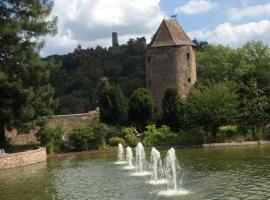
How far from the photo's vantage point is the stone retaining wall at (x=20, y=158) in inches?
1194

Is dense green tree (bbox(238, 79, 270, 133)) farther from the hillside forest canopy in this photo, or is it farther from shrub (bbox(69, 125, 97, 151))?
shrub (bbox(69, 125, 97, 151))

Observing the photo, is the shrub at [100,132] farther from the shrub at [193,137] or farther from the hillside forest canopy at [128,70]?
the hillside forest canopy at [128,70]

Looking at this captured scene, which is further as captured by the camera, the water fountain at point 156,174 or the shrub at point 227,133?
the shrub at point 227,133

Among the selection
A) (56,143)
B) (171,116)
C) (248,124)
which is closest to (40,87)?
(56,143)

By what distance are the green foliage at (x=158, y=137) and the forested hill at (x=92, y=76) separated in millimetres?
32693

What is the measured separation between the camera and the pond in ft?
55.7

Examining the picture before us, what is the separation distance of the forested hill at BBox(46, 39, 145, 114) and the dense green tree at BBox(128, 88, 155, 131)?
2778 cm

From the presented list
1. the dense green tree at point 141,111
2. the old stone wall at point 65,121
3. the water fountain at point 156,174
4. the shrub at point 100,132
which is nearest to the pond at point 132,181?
the water fountain at point 156,174

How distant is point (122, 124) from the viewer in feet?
152

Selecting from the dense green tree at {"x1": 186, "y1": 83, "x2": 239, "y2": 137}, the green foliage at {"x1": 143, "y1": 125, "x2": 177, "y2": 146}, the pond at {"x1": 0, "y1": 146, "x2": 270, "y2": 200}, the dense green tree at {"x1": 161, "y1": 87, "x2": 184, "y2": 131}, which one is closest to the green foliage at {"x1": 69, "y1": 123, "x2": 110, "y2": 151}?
the green foliage at {"x1": 143, "y1": 125, "x2": 177, "y2": 146}

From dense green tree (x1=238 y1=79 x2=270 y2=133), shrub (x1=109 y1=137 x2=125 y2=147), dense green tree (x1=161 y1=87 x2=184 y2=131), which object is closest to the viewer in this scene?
shrub (x1=109 y1=137 x2=125 y2=147)

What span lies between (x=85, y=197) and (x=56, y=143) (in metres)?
23.5

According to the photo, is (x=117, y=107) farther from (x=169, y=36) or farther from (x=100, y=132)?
(x=169, y=36)

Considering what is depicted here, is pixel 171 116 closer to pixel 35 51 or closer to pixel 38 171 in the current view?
pixel 35 51
